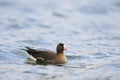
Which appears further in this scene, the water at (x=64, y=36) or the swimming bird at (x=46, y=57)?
the swimming bird at (x=46, y=57)

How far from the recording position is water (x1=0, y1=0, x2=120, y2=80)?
18.4 meters

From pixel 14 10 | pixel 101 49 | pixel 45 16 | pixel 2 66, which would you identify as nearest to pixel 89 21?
pixel 45 16

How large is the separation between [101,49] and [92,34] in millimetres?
4313

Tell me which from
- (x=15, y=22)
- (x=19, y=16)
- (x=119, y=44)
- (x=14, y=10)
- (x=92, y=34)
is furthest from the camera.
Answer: (x=14, y=10)

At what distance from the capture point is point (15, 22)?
1175 inches

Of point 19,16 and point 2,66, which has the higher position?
point 19,16

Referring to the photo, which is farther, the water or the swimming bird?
the swimming bird

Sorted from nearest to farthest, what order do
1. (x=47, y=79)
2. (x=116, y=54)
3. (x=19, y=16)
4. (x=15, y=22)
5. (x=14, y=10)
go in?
(x=47, y=79)
(x=116, y=54)
(x=15, y=22)
(x=19, y=16)
(x=14, y=10)

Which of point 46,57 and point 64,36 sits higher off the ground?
point 64,36

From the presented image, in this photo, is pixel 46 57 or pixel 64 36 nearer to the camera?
pixel 46 57

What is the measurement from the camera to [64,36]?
2691 cm

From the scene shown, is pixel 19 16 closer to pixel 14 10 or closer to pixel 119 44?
pixel 14 10

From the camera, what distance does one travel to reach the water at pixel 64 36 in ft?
60.4

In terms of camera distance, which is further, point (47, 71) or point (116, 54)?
point (116, 54)
